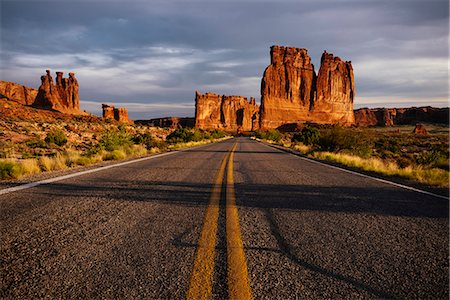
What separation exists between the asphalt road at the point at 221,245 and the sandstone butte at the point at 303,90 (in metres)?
115

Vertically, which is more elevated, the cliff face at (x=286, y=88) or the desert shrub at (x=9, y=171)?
the cliff face at (x=286, y=88)

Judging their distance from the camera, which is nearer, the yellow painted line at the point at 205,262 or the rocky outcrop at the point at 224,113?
the yellow painted line at the point at 205,262

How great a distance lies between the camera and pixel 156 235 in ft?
10.4

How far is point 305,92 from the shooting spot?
125 meters

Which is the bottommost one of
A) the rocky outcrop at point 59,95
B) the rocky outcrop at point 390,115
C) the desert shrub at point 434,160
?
the desert shrub at point 434,160

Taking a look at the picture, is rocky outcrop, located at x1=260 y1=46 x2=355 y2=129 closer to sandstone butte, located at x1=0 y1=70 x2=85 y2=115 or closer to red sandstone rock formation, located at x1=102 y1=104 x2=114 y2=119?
red sandstone rock formation, located at x1=102 y1=104 x2=114 y2=119

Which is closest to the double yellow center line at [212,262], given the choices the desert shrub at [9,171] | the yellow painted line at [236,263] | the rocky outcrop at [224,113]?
the yellow painted line at [236,263]

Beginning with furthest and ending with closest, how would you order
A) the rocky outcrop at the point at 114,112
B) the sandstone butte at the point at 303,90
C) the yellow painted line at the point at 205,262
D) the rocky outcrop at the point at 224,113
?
the rocky outcrop at the point at 224,113 < the sandstone butte at the point at 303,90 < the rocky outcrop at the point at 114,112 < the yellow painted line at the point at 205,262

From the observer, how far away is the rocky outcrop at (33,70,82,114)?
309 ft

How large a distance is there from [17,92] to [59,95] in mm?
20201

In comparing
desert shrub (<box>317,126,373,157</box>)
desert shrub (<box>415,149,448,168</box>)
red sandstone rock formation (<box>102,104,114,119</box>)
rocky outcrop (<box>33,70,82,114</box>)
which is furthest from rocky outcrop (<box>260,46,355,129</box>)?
desert shrub (<box>415,149,448,168</box>)

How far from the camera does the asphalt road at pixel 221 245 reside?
2.14 metres

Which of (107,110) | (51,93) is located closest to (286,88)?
(107,110)

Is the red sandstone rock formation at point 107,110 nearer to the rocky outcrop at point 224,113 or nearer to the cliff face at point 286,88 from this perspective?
the rocky outcrop at point 224,113
